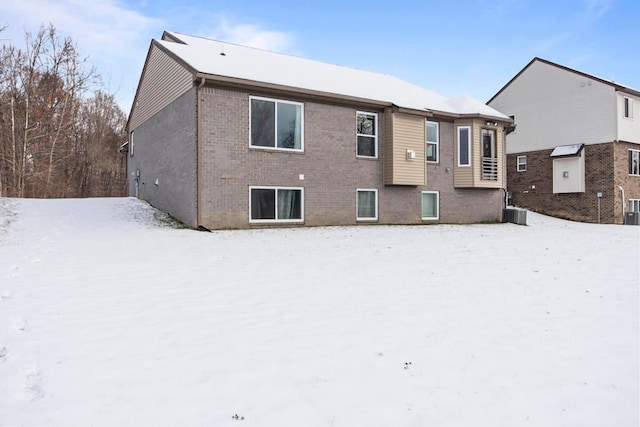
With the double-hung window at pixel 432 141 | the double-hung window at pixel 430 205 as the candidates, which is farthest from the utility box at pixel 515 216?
the double-hung window at pixel 432 141

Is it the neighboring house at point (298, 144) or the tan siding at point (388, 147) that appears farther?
the tan siding at point (388, 147)

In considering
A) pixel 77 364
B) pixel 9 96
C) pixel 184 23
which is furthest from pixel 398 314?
pixel 9 96

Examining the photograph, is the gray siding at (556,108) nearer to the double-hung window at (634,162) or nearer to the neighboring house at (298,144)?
the double-hung window at (634,162)

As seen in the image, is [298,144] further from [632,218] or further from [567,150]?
[632,218]

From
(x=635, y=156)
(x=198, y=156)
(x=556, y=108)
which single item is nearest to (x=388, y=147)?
(x=198, y=156)

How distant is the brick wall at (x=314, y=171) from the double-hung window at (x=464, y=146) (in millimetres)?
413

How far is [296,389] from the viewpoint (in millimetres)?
2908

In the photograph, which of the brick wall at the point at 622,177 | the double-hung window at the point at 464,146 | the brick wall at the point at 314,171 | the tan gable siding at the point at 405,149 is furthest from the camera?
the brick wall at the point at 622,177

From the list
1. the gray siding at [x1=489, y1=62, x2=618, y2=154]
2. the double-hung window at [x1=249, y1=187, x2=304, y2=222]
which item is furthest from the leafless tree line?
the gray siding at [x1=489, y1=62, x2=618, y2=154]

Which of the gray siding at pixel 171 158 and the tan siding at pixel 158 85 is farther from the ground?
the tan siding at pixel 158 85

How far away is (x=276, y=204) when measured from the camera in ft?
41.9

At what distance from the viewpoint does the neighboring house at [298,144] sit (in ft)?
39.1

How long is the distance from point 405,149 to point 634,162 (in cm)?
1636

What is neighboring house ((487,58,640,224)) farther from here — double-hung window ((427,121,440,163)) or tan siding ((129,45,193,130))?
tan siding ((129,45,193,130))
